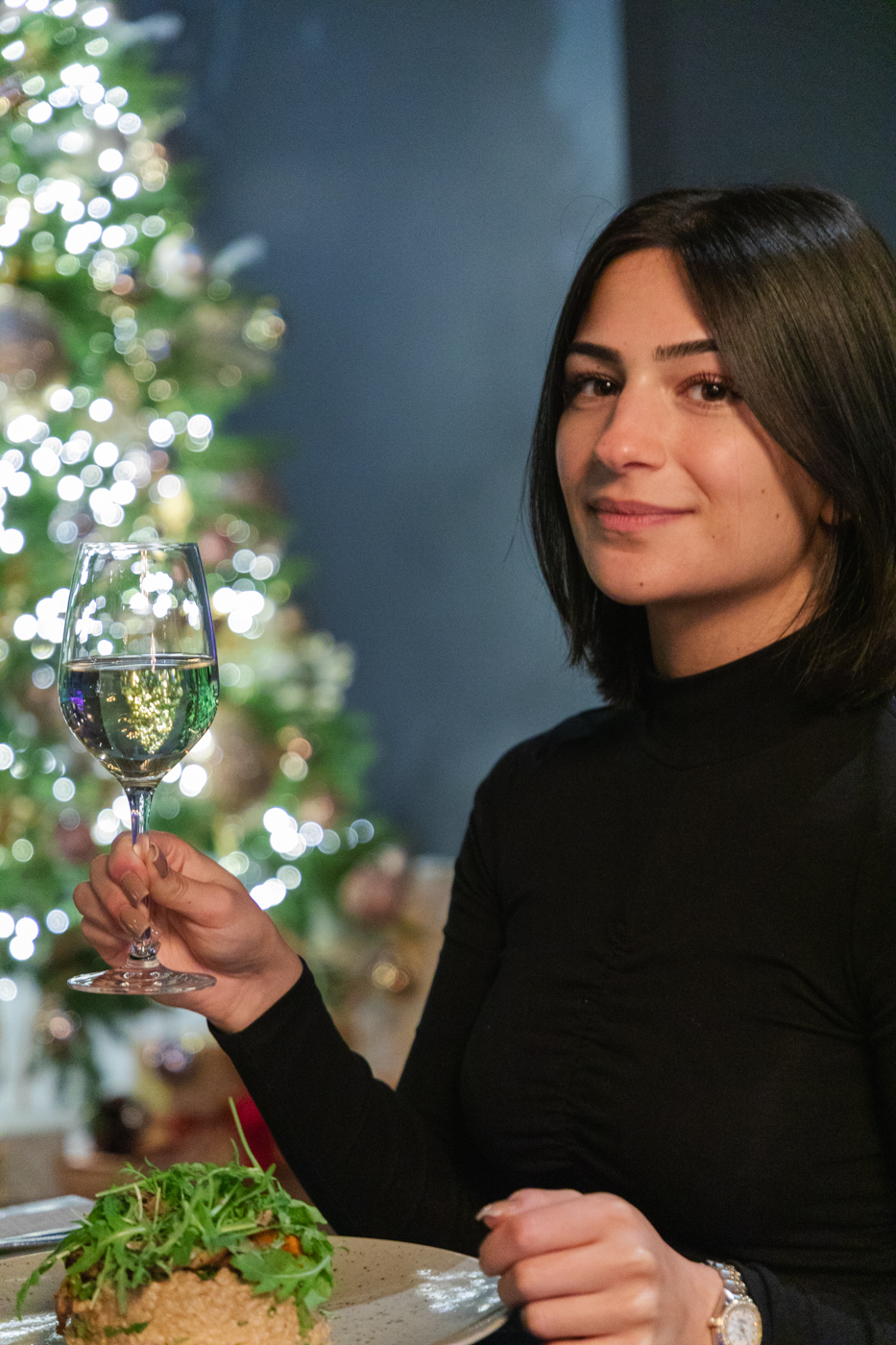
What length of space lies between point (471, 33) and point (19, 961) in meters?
2.78

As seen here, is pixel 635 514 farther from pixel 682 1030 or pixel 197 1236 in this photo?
pixel 197 1236

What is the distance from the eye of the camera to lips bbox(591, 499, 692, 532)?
3.84 feet

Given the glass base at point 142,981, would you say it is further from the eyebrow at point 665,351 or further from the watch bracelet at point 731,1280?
the eyebrow at point 665,351

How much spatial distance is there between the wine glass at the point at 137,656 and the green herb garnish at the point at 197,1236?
0.14 metres

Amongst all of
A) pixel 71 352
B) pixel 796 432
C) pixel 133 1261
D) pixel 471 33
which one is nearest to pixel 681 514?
pixel 796 432

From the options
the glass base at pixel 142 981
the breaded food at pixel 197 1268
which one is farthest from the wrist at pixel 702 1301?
the glass base at pixel 142 981

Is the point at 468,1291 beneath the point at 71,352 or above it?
beneath

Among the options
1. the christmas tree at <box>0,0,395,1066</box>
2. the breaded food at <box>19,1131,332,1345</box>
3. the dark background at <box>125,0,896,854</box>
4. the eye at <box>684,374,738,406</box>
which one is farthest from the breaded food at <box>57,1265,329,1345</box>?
the dark background at <box>125,0,896,854</box>

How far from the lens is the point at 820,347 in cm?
118

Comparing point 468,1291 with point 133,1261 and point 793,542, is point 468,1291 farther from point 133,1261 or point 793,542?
point 793,542

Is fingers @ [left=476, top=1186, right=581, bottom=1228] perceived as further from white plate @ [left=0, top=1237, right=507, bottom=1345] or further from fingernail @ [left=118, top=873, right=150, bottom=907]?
fingernail @ [left=118, top=873, right=150, bottom=907]

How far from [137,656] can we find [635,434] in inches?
18.4

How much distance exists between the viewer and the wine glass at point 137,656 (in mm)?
907

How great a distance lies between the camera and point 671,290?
1.20m
